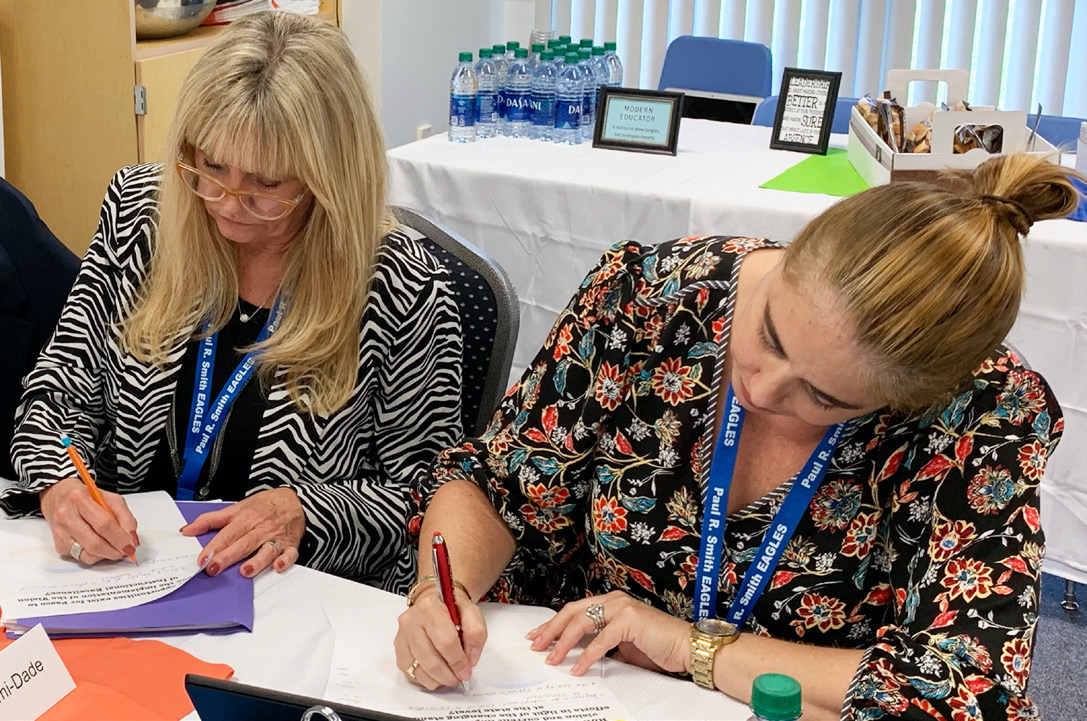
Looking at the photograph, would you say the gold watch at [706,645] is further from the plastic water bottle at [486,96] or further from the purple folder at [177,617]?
the plastic water bottle at [486,96]

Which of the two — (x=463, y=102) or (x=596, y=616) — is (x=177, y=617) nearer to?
(x=596, y=616)

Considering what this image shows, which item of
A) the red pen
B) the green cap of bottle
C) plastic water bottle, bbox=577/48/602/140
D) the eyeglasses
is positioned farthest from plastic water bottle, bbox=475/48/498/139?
the green cap of bottle

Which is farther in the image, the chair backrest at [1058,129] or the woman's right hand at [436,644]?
the chair backrest at [1058,129]

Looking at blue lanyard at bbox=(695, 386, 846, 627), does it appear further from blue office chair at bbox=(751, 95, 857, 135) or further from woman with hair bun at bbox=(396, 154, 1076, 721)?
blue office chair at bbox=(751, 95, 857, 135)

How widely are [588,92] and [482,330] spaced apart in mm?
1692

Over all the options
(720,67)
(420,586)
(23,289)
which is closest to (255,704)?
(420,586)

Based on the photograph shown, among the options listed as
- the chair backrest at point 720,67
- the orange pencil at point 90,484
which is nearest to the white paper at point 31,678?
the orange pencil at point 90,484

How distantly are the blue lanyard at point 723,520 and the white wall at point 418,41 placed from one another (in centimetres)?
351

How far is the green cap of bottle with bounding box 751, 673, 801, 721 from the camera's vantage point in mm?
904

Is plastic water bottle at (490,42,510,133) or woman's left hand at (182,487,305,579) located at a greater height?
plastic water bottle at (490,42,510,133)

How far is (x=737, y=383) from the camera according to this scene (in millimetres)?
1227

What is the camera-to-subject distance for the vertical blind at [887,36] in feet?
15.0

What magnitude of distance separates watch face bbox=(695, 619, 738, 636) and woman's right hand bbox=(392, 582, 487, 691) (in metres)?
0.23

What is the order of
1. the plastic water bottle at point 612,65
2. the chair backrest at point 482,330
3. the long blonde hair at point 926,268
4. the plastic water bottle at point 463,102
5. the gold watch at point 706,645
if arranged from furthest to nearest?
the plastic water bottle at point 612,65, the plastic water bottle at point 463,102, the chair backrest at point 482,330, the gold watch at point 706,645, the long blonde hair at point 926,268
